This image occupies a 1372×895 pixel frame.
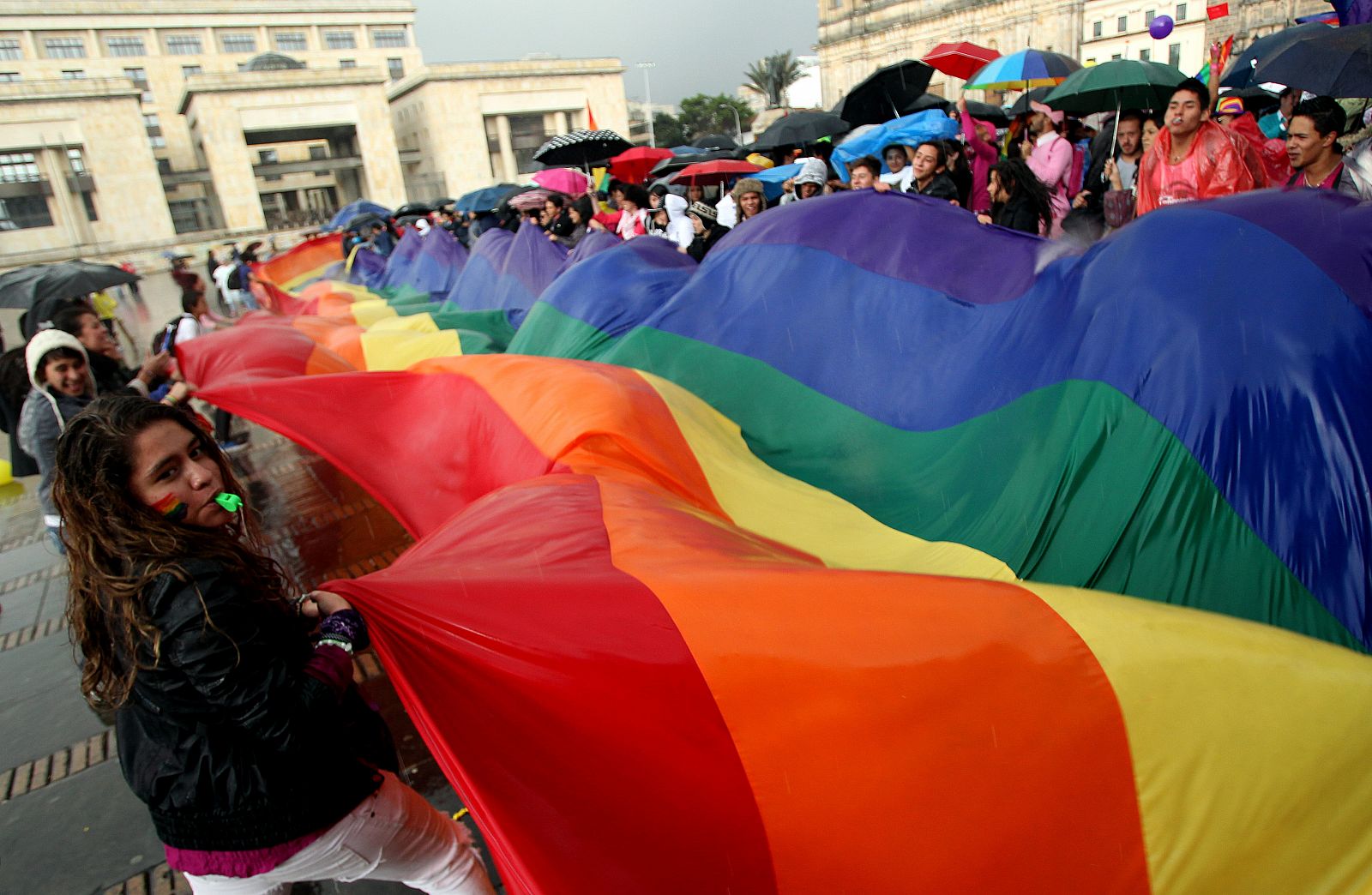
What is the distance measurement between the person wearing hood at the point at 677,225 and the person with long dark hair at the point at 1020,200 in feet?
7.94

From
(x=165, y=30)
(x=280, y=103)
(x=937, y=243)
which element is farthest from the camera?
(x=165, y=30)

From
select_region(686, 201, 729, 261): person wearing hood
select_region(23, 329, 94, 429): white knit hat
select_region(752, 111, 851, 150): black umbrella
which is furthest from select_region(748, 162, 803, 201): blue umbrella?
select_region(23, 329, 94, 429): white knit hat

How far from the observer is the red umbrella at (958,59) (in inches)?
356

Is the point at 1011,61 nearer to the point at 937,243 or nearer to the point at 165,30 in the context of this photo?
the point at 937,243

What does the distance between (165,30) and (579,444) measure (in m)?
70.1

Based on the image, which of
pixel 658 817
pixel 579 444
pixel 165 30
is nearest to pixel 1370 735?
pixel 658 817

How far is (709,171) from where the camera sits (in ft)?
33.8

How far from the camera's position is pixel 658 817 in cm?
166

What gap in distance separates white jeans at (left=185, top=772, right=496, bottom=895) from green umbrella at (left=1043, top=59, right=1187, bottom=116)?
7.32 m

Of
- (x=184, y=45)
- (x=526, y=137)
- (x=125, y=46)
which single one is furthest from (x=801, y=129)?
(x=125, y=46)

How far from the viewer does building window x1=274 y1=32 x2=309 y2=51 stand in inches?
2381

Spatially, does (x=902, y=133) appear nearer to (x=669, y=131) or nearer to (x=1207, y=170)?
(x=1207, y=170)

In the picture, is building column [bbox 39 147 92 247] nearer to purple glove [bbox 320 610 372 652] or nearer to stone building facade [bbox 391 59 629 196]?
stone building facade [bbox 391 59 629 196]

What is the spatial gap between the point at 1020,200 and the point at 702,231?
9.08 feet
